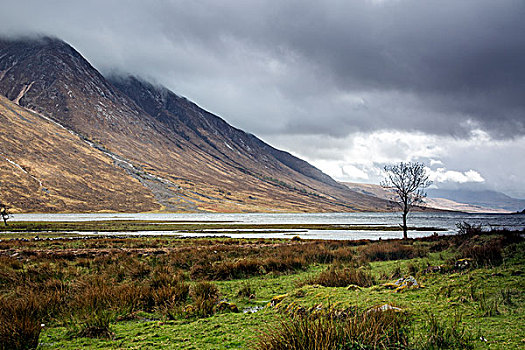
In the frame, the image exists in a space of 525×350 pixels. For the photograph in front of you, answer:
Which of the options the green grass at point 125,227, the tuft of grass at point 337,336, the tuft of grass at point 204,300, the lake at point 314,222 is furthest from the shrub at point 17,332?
the green grass at point 125,227

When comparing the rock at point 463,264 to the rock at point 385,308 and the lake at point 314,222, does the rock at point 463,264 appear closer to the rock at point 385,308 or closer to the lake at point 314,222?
the rock at point 385,308

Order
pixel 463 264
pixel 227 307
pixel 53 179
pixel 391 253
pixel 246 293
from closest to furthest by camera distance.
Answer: pixel 227 307
pixel 463 264
pixel 246 293
pixel 391 253
pixel 53 179

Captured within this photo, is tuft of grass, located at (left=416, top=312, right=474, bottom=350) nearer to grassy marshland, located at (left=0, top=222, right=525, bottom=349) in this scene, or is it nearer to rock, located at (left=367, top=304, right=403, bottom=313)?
grassy marshland, located at (left=0, top=222, right=525, bottom=349)

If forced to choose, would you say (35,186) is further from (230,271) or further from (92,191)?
(230,271)

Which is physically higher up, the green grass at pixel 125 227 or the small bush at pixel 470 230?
the small bush at pixel 470 230

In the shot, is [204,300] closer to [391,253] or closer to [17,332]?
[17,332]

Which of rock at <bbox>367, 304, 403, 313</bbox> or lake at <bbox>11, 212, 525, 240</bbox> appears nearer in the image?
rock at <bbox>367, 304, 403, 313</bbox>

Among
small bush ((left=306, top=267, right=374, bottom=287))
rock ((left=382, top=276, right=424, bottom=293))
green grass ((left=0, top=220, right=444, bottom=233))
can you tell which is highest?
rock ((left=382, top=276, right=424, bottom=293))

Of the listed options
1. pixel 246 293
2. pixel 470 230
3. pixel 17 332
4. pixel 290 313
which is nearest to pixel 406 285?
pixel 290 313

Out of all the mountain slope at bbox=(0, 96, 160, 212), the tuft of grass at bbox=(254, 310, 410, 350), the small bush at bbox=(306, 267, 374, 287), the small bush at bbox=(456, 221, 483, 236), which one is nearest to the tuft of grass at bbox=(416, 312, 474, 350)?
the tuft of grass at bbox=(254, 310, 410, 350)

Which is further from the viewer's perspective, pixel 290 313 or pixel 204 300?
pixel 204 300

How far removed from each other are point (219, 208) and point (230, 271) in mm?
173330

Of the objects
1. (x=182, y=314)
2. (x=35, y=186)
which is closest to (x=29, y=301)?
(x=182, y=314)

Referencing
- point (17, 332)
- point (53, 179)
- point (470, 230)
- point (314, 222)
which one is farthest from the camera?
point (53, 179)
